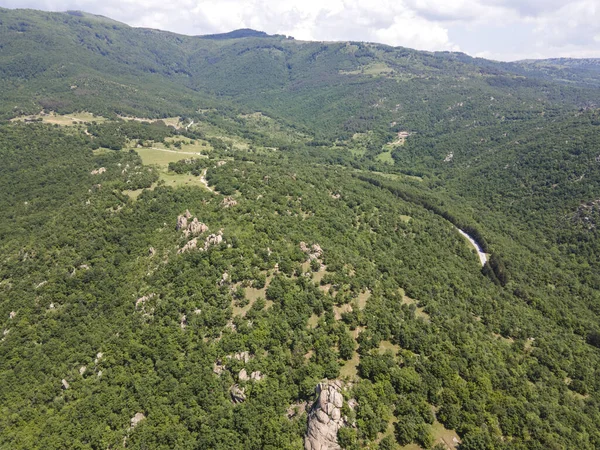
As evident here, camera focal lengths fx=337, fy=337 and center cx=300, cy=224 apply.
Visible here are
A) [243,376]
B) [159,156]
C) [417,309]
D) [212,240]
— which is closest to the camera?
[243,376]

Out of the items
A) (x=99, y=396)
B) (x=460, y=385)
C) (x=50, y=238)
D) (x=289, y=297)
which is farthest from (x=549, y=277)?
(x=50, y=238)

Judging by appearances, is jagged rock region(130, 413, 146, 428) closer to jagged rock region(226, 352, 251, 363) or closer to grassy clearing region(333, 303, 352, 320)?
jagged rock region(226, 352, 251, 363)

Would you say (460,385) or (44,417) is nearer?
(460,385)

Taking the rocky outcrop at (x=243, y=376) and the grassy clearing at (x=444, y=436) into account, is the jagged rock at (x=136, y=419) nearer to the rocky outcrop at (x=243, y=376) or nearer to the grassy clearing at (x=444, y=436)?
the rocky outcrop at (x=243, y=376)

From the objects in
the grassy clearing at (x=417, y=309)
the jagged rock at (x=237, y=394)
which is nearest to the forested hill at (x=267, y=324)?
the jagged rock at (x=237, y=394)

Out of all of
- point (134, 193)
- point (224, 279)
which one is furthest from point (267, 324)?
point (134, 193)

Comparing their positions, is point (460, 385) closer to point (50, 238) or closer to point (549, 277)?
point (549, 277)

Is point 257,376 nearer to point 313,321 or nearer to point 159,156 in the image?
point 313,321
